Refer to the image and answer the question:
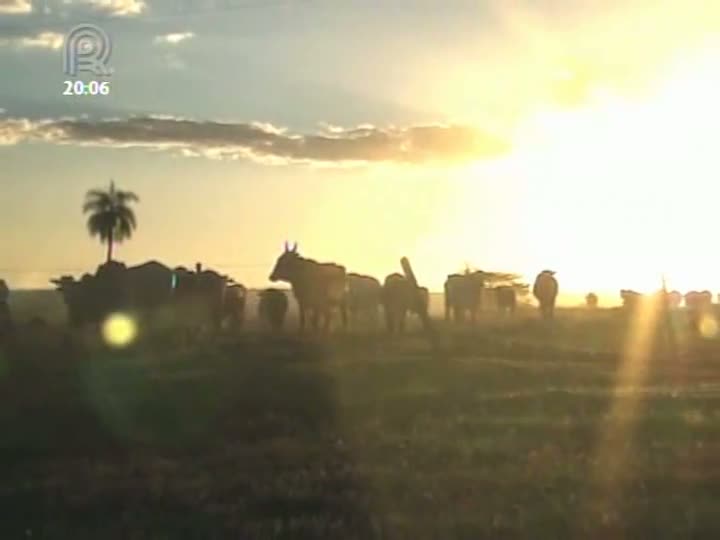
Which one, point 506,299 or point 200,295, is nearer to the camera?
point 200,295

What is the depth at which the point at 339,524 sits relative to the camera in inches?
527

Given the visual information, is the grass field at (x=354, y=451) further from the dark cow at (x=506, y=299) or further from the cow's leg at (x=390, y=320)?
the dark cow at (x=506, y=299)

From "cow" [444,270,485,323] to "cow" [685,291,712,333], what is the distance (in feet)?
36.7

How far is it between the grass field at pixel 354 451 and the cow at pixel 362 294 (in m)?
33.3

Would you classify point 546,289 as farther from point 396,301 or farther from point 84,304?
point 84,304

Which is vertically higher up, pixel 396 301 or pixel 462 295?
pixel 462 295

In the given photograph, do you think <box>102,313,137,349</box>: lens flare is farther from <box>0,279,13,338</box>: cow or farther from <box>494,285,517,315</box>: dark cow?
<box>494,285,517,315</box>: dark cow

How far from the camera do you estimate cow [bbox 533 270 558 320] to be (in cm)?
7619

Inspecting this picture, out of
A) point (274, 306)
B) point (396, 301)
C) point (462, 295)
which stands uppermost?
point (462, 295)

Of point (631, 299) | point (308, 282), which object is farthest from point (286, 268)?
point (631, 299)

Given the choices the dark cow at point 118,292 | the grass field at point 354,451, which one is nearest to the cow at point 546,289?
the dark cow at point 118,292

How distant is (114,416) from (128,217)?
74191 millimetres

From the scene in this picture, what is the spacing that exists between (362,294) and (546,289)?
13.0 m

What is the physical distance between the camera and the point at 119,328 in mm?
55375
